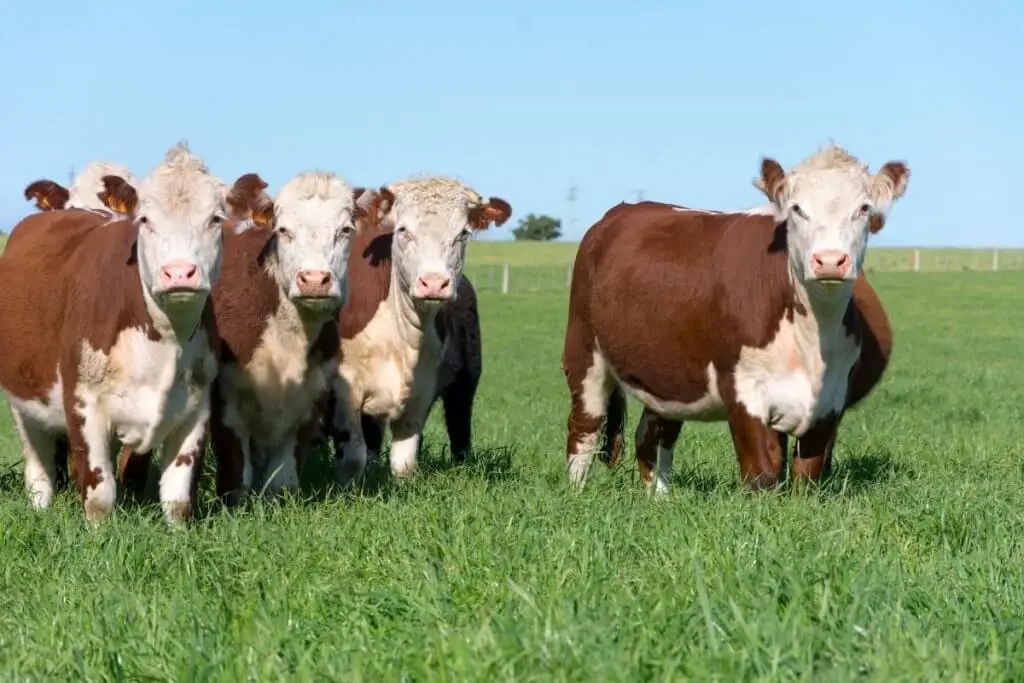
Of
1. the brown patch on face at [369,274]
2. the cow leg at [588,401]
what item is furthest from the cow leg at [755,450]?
the brown patch on face at [369,274]

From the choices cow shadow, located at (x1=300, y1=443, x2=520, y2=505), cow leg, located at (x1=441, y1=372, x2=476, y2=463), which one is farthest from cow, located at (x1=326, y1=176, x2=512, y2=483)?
cow leg, located at (x1=441, y1=372, x2=476, y2=463)

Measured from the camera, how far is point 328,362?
8.62m

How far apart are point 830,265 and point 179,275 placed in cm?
330

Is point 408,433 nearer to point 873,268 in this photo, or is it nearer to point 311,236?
point 311,236

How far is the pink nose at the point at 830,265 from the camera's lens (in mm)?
7395

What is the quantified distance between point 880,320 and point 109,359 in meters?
5.08

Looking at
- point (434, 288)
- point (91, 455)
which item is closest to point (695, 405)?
point (434, 288)

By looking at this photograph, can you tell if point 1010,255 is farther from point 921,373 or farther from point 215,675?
point 215,675

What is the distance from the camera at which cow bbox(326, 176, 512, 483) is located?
29.8ft

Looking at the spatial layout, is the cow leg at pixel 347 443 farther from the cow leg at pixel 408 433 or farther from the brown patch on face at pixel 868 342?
the brown patch on face at pixel 868 342

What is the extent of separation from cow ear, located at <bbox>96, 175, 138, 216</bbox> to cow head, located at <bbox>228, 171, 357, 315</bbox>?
2.44ft

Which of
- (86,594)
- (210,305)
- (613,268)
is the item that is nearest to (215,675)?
(86,594)

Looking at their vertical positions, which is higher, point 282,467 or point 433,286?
point 433,286

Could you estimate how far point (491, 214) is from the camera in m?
9.89
